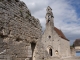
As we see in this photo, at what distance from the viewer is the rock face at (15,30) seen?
5381mm

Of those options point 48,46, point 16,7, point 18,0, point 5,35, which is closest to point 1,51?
point 5,35

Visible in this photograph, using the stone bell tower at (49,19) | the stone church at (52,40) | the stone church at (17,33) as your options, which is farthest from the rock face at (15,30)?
the stone bell tower at (49,19)

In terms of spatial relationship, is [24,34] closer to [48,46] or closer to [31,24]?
[31,24]

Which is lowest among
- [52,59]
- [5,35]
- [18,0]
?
[52,59]

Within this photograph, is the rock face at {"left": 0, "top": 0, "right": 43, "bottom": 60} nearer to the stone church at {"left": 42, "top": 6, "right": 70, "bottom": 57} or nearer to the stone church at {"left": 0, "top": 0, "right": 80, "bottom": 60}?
the stone church at {"left": 0, "top": 0, "right": 80, "bottom": 60}

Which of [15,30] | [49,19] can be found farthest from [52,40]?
[15,30]

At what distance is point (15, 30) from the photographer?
236 inches

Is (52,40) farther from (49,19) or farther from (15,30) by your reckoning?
(15,30)

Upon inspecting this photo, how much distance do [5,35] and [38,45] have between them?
336cm

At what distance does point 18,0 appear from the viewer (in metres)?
6.49

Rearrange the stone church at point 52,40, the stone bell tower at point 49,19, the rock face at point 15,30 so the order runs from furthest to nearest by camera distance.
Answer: the stone bell tower at point 49,19
the stone church at point 52,40
the rock face at point 15,30

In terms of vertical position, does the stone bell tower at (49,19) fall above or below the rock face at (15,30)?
above

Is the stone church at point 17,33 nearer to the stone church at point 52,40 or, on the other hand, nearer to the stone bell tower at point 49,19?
the stone church at point 52,40

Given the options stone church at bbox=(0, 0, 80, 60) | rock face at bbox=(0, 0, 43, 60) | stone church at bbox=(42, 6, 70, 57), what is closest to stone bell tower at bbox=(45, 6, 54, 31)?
stone church at bbox=(42, 6, 70, 57)
